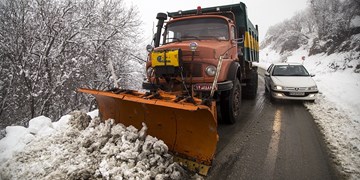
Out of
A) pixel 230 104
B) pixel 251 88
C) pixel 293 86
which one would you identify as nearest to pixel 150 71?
pixel 230 104

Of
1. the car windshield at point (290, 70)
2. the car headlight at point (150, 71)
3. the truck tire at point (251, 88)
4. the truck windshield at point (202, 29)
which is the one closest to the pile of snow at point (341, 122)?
the car windshield at point (290, 70)

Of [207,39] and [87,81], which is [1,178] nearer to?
[207,39]

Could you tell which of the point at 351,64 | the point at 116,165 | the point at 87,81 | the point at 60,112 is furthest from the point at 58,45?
the point at 351,64

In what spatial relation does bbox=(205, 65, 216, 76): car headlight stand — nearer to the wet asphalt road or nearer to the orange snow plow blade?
the orange snow plow blade

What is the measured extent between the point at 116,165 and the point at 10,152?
1874 mm

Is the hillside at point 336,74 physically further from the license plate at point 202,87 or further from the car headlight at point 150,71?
the car headlight at point 150,71

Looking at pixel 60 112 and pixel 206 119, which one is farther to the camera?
pixel 60 112

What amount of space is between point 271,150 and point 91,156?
3089 mm

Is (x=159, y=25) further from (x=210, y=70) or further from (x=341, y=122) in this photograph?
(x=341, y=122)

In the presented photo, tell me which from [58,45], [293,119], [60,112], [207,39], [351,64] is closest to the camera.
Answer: [207,39]

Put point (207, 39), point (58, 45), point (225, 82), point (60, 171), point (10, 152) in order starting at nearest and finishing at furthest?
point (60, 171) → point (10, 152) → point (225, 82) → point (207, 39) → point (58, 45)

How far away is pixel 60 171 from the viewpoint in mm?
2854

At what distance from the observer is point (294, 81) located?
308 inches

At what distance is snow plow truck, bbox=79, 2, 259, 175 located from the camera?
3.20m
